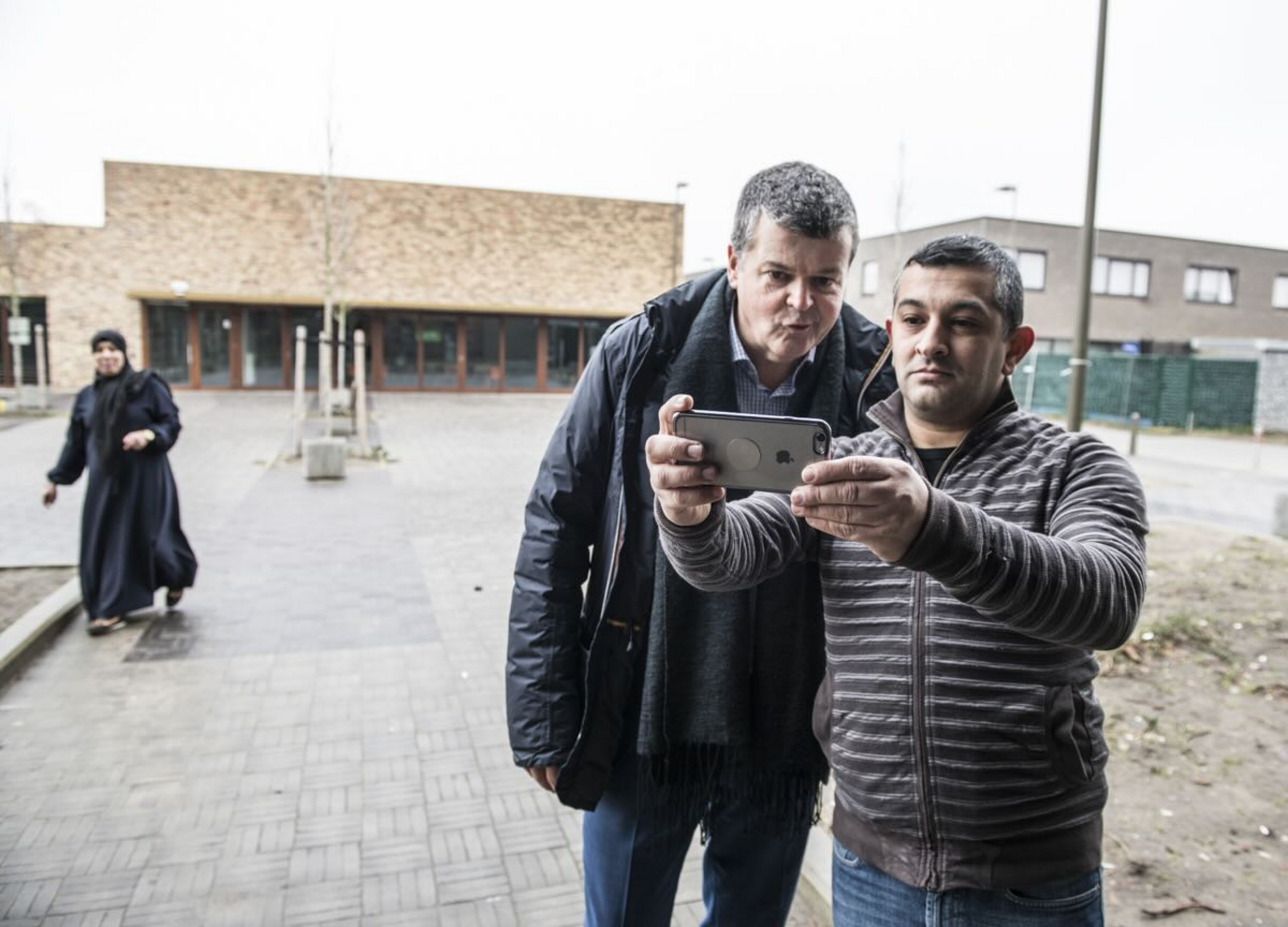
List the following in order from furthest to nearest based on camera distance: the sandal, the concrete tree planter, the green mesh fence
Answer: the green mesh fence < the concrete tree planter < the sandal

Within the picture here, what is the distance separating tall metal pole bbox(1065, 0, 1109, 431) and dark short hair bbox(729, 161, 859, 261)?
503 cm

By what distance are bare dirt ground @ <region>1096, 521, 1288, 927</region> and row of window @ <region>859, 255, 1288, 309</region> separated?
32.1 meters

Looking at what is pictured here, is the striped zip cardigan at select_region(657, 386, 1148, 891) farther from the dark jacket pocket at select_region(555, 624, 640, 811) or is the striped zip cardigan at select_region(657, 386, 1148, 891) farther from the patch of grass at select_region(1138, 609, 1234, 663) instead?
the patch of grass at select_region(1138, 609, 1234, 663)

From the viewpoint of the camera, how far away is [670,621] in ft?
6.97

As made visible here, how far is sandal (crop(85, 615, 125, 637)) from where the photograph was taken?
6.36 m

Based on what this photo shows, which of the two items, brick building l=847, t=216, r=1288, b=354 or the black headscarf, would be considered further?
brick building l=847, t=216, r=1288, b=354

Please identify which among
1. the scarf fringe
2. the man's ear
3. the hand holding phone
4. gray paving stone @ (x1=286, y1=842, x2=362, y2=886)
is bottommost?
gray paving stone @ (x1=286, y1=842, x2=362, y2=886)

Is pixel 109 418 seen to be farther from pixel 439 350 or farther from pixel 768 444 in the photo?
pixel 439 350

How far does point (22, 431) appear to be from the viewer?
→ 19609 mm

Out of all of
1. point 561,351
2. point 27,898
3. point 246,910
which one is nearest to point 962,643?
point 246,910

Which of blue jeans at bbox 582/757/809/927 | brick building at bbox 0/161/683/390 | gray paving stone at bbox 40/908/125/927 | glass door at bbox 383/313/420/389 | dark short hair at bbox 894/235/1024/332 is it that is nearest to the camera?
dark short hair at bbox 894/235/1024/332

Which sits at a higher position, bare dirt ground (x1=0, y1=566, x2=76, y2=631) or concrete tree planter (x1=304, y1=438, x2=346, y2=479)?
concrete tree planter (x1=304, y1=438, x2=346, y2=479)

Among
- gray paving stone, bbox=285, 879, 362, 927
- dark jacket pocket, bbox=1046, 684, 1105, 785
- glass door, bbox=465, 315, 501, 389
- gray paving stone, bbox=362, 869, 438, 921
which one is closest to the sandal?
gray paving stone, bbox=285, 879, 362, 927

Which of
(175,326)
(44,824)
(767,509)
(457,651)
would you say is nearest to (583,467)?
(767,509)
